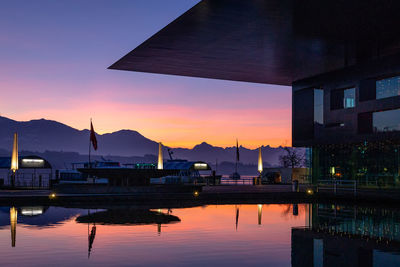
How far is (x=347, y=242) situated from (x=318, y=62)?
2369cm

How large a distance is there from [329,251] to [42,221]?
9963mm

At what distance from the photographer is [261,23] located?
25656mm

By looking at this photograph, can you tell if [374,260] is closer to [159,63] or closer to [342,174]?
[159,63]

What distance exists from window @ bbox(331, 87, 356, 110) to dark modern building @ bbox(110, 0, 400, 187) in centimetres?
7

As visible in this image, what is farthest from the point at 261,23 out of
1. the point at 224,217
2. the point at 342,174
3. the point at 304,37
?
the point at 342,174

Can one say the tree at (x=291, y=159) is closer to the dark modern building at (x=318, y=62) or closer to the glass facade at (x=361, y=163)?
the glass facade at (x=361, y=163)

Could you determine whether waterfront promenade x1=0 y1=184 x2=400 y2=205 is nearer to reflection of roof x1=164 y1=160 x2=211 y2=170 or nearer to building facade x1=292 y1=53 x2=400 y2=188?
building facade x1=292 y1=53 x2=400 y2=188

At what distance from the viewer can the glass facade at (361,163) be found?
3619 centimetres

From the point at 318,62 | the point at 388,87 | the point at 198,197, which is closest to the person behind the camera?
the point at 198,197

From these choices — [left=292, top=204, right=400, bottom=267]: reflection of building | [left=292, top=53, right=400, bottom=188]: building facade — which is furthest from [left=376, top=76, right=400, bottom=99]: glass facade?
[left=292, top=204, right=400, bottom=267]: reflection of building

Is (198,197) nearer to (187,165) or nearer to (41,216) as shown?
(41,216)

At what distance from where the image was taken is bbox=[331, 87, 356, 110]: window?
37.4 meters

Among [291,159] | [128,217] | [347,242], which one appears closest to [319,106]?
[128,217]

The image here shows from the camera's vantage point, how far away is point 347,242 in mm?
13172
